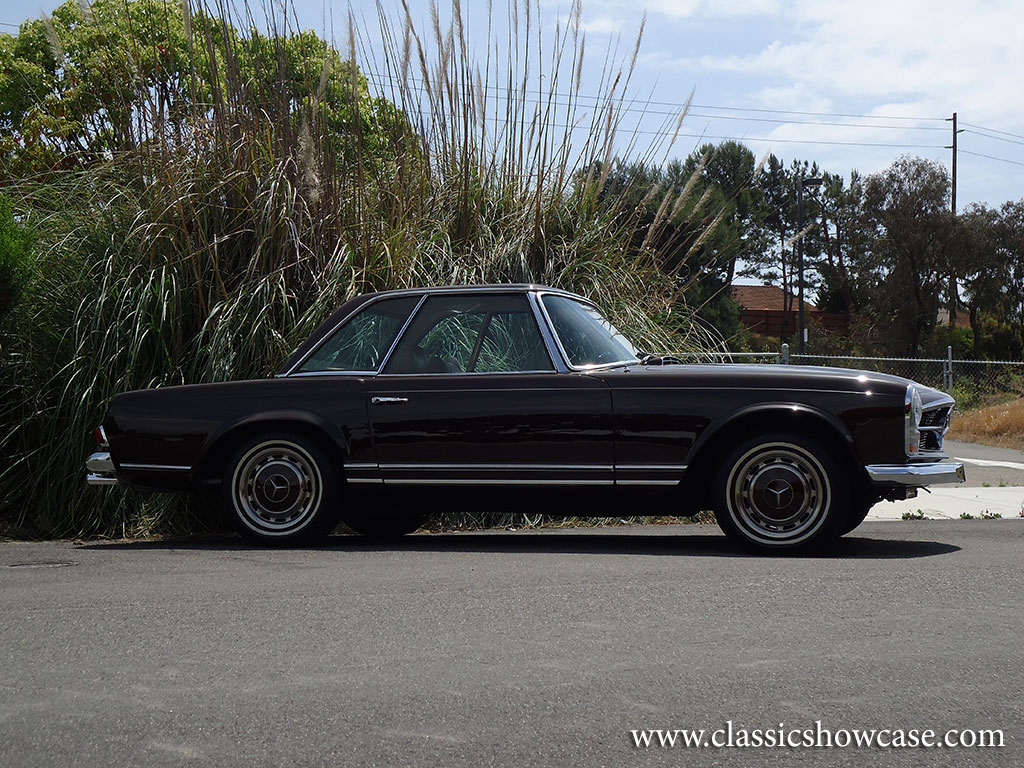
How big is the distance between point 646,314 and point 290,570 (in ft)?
14.8

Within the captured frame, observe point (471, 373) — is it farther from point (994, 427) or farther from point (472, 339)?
point (994, 427)

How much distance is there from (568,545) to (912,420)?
2068mm

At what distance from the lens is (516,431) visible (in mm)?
6684

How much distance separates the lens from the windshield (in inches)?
273

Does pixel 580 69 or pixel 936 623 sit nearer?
pixel 936 623

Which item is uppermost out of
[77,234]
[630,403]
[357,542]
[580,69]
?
[580,69]

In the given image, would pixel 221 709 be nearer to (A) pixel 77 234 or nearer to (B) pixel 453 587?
(B) pixel 453 587

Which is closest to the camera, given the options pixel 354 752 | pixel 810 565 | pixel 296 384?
pixel 354 752

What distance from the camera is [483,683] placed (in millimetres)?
3850

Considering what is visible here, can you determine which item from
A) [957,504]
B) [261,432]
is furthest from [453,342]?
[957,504]

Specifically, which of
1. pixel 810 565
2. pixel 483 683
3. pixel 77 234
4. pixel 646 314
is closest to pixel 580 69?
pixel 646 314

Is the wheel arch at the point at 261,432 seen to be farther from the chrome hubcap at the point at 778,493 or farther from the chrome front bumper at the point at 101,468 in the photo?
the chrome hubcap at the point at 778,493

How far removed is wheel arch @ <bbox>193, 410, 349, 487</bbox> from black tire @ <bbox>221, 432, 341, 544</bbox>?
0.15 ft

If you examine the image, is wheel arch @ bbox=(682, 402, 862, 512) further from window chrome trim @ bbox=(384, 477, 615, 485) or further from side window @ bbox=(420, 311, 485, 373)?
side window @ bbox=(420, 311, 485, 373)
